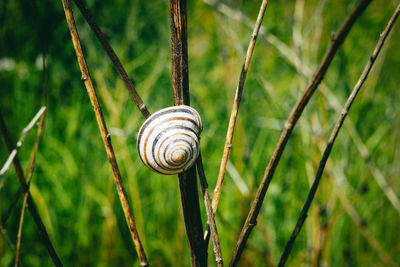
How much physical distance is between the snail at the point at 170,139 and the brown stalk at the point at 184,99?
0.8 inches

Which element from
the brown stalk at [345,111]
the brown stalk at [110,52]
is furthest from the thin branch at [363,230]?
the brown stalk at [110,52]

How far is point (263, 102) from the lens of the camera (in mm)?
1909

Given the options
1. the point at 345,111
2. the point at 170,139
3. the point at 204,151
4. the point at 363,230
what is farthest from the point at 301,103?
the point at 204,151

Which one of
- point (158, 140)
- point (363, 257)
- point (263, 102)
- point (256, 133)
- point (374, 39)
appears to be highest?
point (374, 39)

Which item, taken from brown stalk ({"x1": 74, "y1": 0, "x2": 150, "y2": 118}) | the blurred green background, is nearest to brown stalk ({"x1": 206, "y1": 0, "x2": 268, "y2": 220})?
brown stalk ({"x1": 74, "y1": 0, "x2": 150, "y2": 118})

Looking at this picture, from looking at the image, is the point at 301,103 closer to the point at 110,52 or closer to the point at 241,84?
the point at 241,84

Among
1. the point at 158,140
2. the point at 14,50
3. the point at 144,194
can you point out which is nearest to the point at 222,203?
the point at 144,194

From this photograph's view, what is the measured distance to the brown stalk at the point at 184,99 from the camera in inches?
17.5

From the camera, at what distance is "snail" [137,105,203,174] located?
525 mm

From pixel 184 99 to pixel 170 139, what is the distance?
0.44 feet

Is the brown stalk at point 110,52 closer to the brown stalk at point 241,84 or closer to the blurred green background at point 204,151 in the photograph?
the brown stalk at point 241,84

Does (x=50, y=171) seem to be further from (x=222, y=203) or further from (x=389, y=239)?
(x=389, y=239)

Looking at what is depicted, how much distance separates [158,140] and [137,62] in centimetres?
100

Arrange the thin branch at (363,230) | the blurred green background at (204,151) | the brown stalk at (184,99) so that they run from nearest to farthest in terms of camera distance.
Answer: the brown stalk at (184,99) → the thin branch at (363,230) → the blurred green background at (204,151)
